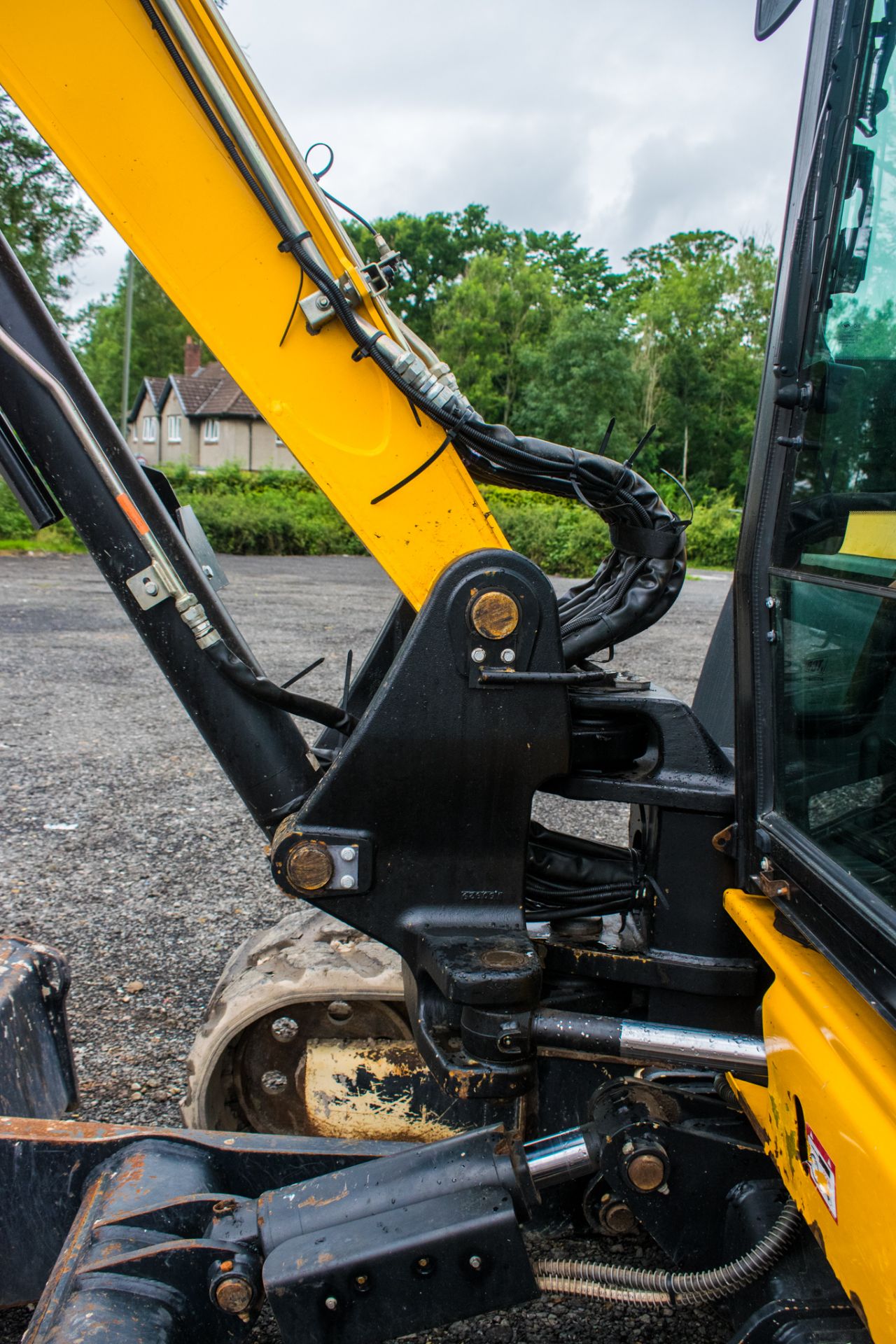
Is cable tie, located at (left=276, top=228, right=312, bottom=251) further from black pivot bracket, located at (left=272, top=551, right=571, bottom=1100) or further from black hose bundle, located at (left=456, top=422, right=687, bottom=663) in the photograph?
black pivot bracket, located at (left=272, top=551, right=571, bottom=1100)

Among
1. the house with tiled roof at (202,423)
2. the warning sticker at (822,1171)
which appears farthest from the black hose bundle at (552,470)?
the house with tiled roof at (202,423)

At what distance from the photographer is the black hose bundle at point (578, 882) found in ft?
7.14

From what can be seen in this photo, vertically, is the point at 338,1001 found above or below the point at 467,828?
below

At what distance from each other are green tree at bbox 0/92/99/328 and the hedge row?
4220 mm

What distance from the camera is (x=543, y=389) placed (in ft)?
148

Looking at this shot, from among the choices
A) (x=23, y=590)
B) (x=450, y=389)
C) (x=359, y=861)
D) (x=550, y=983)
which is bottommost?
(x=23, y=590)

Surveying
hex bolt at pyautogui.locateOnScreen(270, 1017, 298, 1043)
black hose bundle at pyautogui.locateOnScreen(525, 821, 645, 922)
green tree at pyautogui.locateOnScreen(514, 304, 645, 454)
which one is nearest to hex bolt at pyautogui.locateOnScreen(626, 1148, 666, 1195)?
black hose bundle at pyautogui.locateOnScreen(525, 821, 645, 922)

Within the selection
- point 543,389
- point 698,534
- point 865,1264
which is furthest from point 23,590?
point 543,389

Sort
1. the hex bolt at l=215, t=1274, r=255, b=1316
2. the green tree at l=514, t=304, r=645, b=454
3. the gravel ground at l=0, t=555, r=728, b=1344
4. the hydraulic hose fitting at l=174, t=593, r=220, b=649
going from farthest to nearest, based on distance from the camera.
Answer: the green tree at l=514, t=304, r=645, b=454 → the gravel ground at l=0, t=555, r=728, b=1344 → the hydraulic hose fitting at l=174, t=593, r=220, b=649 → the hex bolt at l=215, t=1274, r=255, b=1316

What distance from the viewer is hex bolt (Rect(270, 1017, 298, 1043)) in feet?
7.61

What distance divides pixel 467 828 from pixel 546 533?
73.5 feet

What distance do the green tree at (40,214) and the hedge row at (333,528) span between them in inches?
166

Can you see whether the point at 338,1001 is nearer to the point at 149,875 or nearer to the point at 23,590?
the point at 149,875

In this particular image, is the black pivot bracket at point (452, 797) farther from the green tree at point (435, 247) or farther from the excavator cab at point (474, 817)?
the green tree at point (435, 247)
